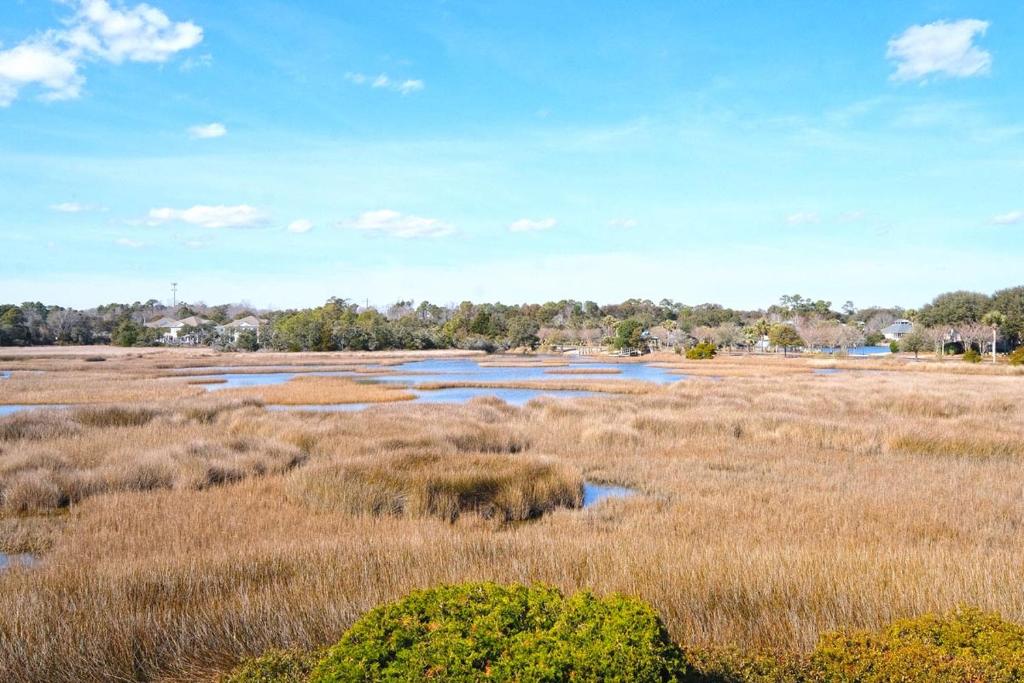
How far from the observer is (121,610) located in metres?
7.45

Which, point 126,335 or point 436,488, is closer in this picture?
point 436,488

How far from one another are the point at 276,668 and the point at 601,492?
11.2 m

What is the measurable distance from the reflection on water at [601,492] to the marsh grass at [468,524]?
387 mm

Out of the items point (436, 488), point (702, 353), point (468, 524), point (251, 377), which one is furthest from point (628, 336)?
point (468, 524)

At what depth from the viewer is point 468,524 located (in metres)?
12.6

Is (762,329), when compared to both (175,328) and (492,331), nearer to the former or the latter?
(492,331)

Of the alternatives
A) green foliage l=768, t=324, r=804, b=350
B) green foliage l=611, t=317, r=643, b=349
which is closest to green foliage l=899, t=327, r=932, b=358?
green foliage l=768, t=324, r=804, b=350

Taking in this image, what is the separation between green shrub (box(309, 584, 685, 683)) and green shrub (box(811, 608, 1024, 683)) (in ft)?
5.88

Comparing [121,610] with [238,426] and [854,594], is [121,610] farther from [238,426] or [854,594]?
[238,426]

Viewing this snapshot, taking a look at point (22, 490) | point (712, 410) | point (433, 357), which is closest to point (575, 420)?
point (712, 410)

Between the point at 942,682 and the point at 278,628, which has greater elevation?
the point at 942,682

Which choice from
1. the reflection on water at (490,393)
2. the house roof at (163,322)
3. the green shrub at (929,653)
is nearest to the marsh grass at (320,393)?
the reflection on water at (490,393)

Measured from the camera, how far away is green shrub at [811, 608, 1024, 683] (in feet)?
16.6

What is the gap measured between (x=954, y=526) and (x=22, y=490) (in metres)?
17.6
